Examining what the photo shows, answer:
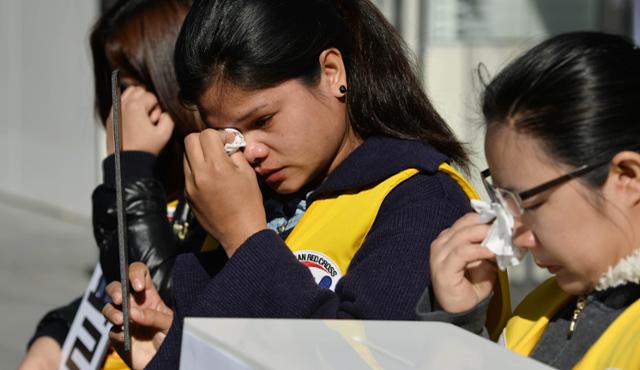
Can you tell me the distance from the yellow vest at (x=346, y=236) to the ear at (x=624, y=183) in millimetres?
438

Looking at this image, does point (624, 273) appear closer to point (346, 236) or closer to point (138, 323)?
point (346, 236)

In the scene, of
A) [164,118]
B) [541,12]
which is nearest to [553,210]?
[164,118]

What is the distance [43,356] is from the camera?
312 cm

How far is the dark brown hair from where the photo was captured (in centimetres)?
313

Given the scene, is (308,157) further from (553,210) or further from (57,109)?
(57,109)

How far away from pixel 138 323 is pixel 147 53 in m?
0.95

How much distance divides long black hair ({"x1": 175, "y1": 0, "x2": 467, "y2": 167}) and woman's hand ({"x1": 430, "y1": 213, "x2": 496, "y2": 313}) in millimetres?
448

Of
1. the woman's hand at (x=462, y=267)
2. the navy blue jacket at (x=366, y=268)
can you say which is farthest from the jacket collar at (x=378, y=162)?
the woman's hand at (x=462, y=267)

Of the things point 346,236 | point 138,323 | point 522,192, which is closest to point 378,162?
point 346,236

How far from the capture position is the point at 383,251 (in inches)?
82.3

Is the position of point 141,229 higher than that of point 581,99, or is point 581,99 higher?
point 581,99

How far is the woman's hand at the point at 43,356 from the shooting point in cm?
310

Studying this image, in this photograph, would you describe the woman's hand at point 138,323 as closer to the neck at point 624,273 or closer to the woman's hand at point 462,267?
the woman's hand at point 462,267

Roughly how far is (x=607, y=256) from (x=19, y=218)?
9.29m
